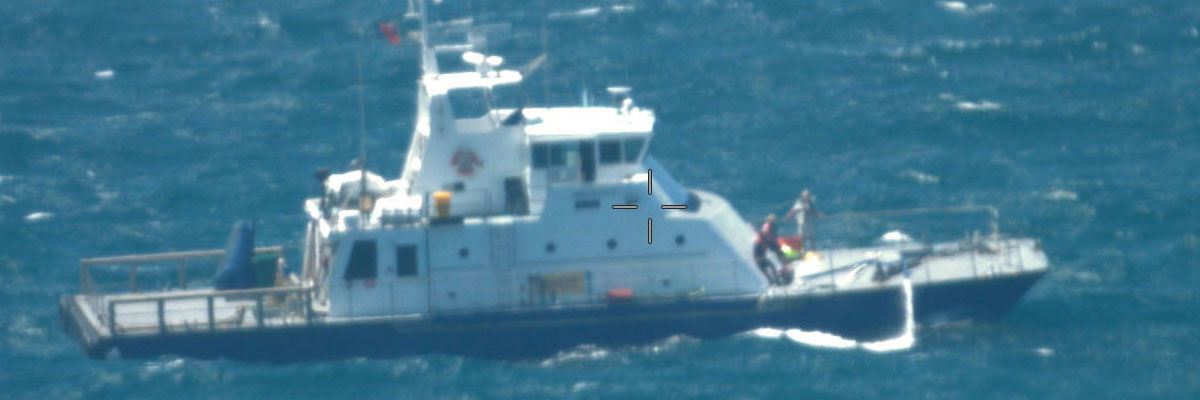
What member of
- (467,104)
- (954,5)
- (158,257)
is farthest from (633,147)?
(954,5)

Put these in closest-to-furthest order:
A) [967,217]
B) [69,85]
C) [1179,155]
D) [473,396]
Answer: [473,396], [967,217], [1179,155], [69,85]

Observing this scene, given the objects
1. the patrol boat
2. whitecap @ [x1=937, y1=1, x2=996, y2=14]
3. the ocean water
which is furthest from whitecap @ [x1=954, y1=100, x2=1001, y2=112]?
the patrol boat

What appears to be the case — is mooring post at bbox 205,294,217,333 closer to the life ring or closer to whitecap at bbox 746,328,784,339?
the life ring

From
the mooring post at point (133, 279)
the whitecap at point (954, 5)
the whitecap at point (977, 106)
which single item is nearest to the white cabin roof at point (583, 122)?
the mooring post at point (133, 279)

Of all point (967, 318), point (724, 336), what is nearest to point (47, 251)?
point (724, 336)

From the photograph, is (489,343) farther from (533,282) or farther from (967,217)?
(967,217)

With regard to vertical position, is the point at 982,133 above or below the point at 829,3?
below

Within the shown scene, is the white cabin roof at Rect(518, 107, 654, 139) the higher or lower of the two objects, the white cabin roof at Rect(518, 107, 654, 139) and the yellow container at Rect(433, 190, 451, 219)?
the higher
